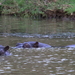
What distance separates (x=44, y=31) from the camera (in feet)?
61.7

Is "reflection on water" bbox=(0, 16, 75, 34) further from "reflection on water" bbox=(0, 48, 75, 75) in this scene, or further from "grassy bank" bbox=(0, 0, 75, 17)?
"reflection on water" bbox=(0, 48, 75, 75)

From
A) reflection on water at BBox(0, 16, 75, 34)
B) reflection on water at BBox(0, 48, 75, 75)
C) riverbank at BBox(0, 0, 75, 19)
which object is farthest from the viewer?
riverbank at BBox(0, 0, 75, 19)

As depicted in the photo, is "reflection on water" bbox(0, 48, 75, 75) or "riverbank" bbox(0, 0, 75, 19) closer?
"reflection on water" bbox(0, 48, 75, 75)

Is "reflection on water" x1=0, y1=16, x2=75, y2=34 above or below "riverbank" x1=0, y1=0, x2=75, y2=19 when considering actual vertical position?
below

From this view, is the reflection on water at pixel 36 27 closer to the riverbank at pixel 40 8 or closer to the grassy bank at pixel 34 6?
the riverbank at pixel 40 8

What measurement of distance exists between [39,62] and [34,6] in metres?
18.7

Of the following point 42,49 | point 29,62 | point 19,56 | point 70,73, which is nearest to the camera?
point 70,73

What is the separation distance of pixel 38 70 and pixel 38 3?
19.9m

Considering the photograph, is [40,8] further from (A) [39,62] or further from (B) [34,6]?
(A) [39,62]

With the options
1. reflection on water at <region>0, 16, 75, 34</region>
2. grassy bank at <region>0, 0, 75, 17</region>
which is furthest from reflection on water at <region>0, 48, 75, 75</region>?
grassy bank at <region>0, 0, 75, 17</region>

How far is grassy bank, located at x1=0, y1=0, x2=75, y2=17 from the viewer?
2709 cm

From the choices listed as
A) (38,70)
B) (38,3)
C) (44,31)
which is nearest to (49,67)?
(38,70)

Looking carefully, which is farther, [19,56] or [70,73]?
[19,56]

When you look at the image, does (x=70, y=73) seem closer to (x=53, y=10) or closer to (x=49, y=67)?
(x=49, y=67)
